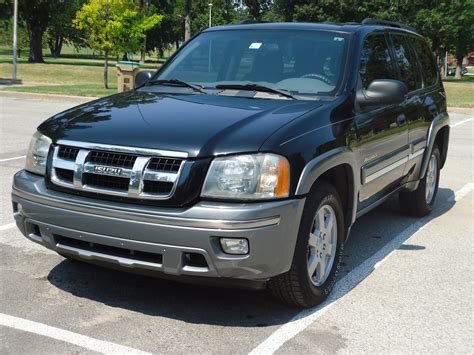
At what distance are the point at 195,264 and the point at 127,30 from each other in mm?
26462

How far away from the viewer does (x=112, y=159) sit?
3471 millimetres

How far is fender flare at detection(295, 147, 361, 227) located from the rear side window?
2462 millimetres

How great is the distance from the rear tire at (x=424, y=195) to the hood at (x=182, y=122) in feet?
8.43

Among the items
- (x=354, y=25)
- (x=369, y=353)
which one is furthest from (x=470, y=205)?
(x=369, y=353)

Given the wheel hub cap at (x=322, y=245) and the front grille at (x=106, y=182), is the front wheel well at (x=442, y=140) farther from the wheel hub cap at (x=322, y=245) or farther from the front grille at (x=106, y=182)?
the front grille at (x=106, y=182)

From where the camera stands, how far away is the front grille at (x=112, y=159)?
3422 mm

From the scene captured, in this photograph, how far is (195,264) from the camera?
337 cm

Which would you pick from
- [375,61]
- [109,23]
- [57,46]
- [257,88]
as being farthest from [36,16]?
[257,88]

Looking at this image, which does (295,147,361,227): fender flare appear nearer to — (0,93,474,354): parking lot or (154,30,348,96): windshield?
(154,30,348,96): windshield

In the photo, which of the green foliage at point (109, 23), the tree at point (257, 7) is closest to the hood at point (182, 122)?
the green foliage at point (109, 23)

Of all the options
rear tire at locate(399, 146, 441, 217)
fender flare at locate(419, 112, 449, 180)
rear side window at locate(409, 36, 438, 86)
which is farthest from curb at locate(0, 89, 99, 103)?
fender flare at locate(419, 112, 449, 180)

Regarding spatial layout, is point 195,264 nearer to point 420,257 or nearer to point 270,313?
point 270,313

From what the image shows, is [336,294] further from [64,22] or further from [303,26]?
[64,22]

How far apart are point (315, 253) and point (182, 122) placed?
1.17m
